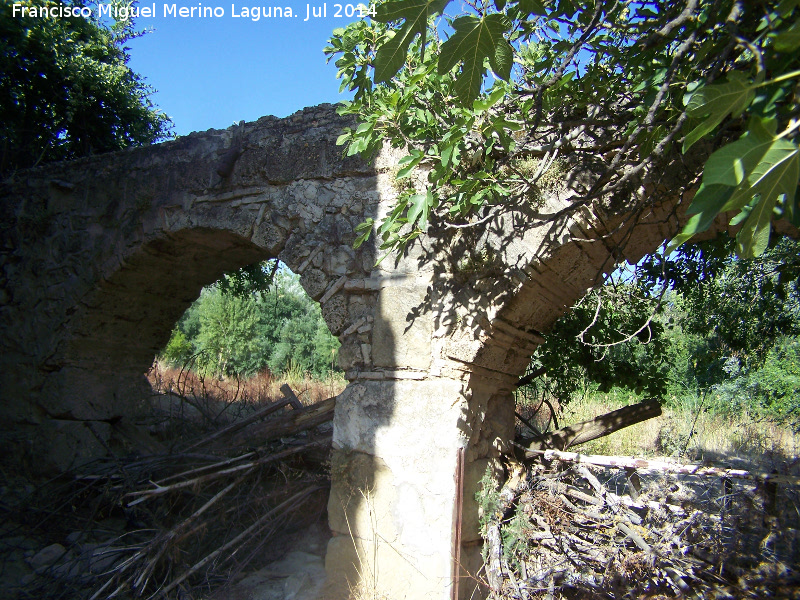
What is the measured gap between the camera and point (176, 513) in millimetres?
4379

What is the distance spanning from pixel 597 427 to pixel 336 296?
1.85 meters

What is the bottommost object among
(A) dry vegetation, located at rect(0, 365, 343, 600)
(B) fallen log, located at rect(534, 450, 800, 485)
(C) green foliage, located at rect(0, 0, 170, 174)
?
(A) dry vegetation, located at rect(0, 365, 343, 600)

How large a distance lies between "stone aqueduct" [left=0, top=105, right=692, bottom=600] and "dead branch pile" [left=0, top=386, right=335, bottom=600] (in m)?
0.53

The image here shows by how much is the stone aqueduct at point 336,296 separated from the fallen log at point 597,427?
42 cm

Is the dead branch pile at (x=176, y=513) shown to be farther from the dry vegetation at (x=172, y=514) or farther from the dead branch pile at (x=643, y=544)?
the dead branch pile at (x=643, y=544)

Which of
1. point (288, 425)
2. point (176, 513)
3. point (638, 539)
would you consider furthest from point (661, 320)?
point (176, 513)

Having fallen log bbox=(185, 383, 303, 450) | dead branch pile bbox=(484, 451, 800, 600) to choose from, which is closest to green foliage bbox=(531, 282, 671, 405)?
dead branch pile bbox=(484, 451, 800, 600)

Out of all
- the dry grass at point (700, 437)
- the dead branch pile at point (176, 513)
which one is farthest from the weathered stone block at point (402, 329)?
the dry grass at point (700, 437)

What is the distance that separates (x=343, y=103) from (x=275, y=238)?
3.22 ft

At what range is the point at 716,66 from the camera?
6.72 ft

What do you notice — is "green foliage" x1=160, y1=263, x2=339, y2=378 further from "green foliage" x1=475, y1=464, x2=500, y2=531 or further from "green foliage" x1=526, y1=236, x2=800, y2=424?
"green foliage" x1=475, y1=464, x2=500, y2=531

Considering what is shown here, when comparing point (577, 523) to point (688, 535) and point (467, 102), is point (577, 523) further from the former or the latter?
point (467, 102)

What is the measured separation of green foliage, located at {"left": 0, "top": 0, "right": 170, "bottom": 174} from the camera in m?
5.94

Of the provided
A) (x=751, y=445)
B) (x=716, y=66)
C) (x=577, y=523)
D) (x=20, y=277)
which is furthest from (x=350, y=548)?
(x=751, y=445)
